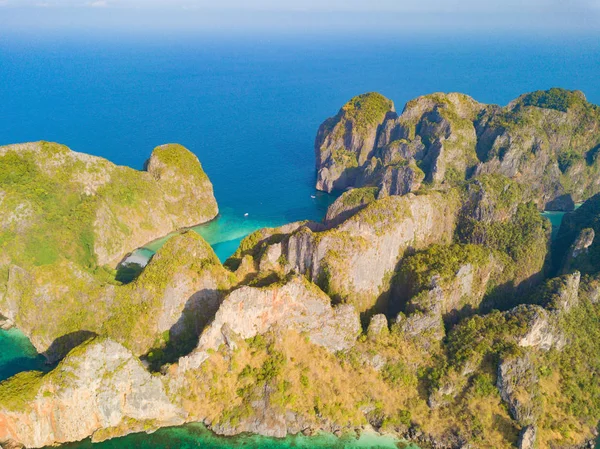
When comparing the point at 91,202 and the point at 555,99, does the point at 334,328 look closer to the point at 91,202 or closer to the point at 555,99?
the point at 91,202

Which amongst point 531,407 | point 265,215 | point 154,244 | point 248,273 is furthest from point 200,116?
point 531,407

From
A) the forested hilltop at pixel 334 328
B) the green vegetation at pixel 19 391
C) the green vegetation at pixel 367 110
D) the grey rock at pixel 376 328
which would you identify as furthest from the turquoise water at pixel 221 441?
the green vegetation at pixel 367 110

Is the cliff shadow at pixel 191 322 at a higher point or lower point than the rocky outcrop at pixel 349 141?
lower

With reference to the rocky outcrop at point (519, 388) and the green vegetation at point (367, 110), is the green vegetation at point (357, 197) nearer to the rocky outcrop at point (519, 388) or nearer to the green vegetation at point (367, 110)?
the rocky outcrop at point (519, 388)

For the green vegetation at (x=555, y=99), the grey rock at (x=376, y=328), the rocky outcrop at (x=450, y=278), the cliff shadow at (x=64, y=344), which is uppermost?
the green vegetation at (x=555, y=99)

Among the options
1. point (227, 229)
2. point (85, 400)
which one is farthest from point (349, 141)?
point (85, 400)

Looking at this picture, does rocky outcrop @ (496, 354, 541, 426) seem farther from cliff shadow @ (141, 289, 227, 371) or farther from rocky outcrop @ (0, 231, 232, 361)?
rocky outcrop @ (0, 231, 232, 361)
